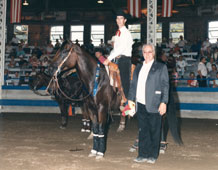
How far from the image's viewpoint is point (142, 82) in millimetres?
6566

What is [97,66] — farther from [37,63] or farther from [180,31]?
[180,31]

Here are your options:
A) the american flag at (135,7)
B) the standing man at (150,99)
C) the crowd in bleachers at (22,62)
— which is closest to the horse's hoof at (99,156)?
the standing man at (150,99)

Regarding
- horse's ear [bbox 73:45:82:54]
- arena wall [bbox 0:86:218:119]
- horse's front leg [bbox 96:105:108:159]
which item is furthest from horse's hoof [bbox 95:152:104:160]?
arena wall [bbox 0:86:218:119]

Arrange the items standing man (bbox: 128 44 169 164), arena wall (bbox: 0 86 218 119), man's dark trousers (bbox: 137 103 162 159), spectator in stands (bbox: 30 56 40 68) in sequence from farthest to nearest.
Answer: spectator in stands (bbox: 30 56 40 68)
arena wall (bbox: 0 86 218 119)
man's dark trousers (bbox: 137 103 162 159)
standing man (bbox: 128 44 169 164)

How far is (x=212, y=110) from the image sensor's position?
1463 cm

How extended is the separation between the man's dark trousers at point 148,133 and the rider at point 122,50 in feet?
4.01

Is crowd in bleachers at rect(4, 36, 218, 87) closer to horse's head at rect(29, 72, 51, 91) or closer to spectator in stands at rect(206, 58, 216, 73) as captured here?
spectator in stands at rect(206, 58, 216, 73)

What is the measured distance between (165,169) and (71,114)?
8.92 meters

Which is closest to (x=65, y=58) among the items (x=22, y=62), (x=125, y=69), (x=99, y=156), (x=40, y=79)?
(x=125, y=69)

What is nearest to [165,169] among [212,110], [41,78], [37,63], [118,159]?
[118,159]

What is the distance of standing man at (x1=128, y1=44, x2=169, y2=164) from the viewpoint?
642 centimetres

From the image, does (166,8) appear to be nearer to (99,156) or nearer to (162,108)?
(99,156)

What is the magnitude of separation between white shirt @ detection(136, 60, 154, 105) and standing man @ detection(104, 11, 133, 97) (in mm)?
975

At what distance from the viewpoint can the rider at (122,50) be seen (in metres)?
7.48
